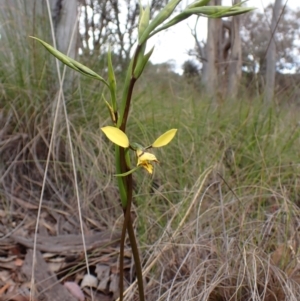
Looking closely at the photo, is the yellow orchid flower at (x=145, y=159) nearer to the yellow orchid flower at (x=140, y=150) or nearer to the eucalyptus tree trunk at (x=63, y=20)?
the yellow orchid flower at (x=140, y=150)

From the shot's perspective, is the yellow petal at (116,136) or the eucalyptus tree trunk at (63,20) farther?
the eucalyptus tree trunk at (63,20)

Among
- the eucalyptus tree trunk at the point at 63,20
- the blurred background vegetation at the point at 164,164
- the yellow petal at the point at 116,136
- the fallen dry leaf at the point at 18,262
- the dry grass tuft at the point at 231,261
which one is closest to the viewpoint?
the yellow petal at the point at 116,136

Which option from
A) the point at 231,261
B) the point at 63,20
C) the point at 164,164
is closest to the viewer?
the point at 231,261

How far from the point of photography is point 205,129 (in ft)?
6.03

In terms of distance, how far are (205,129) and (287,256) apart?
33.2 inches

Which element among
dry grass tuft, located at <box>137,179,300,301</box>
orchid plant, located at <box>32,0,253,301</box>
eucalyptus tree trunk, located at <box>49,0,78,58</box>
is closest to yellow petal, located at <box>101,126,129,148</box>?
orchid plant, located at <box>32,0,253,301</box>

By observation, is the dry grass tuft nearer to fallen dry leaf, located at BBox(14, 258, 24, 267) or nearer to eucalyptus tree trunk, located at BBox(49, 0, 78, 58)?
fallen dry leaf, located at BBox(14, 258, 24, 267)

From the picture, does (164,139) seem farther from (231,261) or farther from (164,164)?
(164,164)

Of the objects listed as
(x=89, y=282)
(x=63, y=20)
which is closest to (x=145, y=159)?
(x=89, y=282)

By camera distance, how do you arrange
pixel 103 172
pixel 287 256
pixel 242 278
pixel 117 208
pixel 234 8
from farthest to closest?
1. pixel 103 172
2. pixel 117 208
3. pixel 287 256
4. pixel 242 278
5. pixel 234 8

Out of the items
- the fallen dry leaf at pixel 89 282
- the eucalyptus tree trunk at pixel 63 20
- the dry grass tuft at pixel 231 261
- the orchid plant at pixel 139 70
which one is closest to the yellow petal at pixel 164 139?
the orchid plant at pixel 139 70

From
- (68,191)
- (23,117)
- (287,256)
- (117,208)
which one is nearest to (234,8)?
(287,256)

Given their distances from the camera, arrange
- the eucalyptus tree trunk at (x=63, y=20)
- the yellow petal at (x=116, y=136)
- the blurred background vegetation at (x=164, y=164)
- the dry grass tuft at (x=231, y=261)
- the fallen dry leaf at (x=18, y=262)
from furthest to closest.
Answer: the eucalyptus tree trunk at (x=63, y=20)
the fallen dry leaf at (x=18, y=262)
the blurred background vegetation at (x=164, y=164)
the dry grass tuft at (x=231, y=261)
the yellow petal at (x=116, y=136)

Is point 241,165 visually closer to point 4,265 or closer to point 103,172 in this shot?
point 103,172
